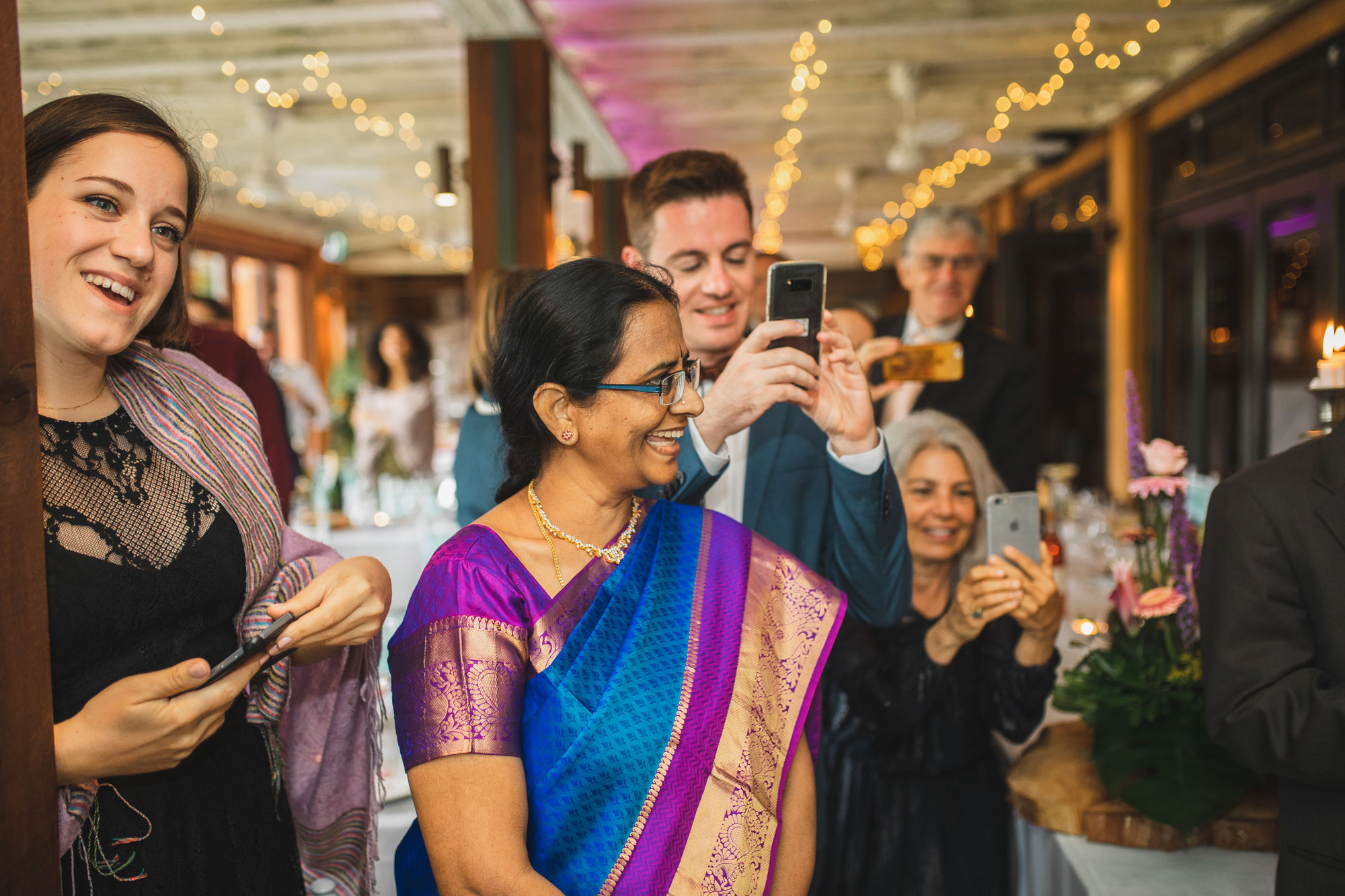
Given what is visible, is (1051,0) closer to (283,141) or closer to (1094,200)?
(1094,200)

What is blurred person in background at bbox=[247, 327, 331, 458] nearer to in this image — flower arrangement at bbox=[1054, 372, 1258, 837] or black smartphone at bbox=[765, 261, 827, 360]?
black smartphone at bbox=[765, 261, 827, 360]

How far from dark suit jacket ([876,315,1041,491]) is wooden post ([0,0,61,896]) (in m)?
2.37

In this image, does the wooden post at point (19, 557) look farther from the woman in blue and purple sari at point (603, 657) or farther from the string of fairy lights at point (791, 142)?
the string of fairy lights at point (791, 142)

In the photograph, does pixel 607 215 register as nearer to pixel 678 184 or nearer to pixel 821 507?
pixel 678 184

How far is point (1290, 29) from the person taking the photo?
4.98m

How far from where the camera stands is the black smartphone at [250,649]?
1.03 m

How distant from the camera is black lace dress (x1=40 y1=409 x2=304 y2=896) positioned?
3.40ft

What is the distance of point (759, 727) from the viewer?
4.09 ft

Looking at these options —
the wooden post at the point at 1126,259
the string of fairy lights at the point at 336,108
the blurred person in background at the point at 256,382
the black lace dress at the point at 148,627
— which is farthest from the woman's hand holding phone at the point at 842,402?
A: the wooden post at the point at 1126,259

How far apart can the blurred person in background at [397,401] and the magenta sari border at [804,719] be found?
445 centimetres

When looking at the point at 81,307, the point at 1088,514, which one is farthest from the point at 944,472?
the point at 1088,514

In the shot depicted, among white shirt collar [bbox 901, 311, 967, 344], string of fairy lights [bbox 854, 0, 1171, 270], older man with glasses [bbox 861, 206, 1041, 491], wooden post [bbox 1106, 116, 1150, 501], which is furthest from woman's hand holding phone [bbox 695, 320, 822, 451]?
wooden post [bbox 1106, 116, 1150, 501]

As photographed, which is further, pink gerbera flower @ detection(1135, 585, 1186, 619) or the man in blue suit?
Result: pink gerbera flower @ detection(1135, 585, 1186, 619)

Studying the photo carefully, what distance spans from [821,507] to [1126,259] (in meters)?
6.65
